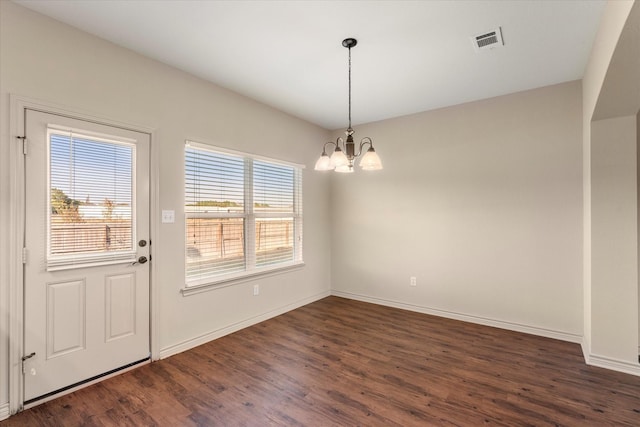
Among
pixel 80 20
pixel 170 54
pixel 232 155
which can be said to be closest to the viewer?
pixel 80 20

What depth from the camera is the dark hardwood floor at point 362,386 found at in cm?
210

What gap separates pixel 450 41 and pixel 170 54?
2.47m

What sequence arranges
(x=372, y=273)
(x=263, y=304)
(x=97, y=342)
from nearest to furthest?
(x=97, y=342) < (x=263, y=304) < (x=372, y=273)

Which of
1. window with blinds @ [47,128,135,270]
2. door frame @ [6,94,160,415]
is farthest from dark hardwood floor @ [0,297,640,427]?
window with blinds @ [47,128,135,270]

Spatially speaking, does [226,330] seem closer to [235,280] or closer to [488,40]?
[235,280]

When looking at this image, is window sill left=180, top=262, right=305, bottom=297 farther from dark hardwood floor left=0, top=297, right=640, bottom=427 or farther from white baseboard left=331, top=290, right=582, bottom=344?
white baseboard left=331, top=290, right=582, bottom=344

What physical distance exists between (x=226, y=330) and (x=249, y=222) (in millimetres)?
1293

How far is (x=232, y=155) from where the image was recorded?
364 centimetres

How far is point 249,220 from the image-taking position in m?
3.88

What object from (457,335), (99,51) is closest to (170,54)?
(99,51)

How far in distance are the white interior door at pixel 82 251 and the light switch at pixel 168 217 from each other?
0.53 ft

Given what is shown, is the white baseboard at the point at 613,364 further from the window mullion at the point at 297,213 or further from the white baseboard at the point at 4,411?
the white baseboard at the point at 4,411

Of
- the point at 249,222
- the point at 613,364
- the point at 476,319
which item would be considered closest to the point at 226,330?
Answer: the point at 249,222

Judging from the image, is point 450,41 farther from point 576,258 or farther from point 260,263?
point 260,263
